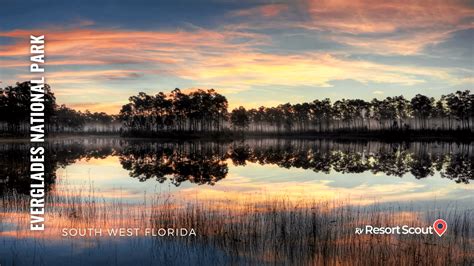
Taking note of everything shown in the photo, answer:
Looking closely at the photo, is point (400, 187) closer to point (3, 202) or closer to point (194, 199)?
point (194, 199)

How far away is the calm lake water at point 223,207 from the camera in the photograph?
12.3 meters

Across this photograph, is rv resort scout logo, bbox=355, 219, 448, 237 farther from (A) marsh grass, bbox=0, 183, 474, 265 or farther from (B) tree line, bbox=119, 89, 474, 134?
(B) tree line, bbox=119, 89, 474, 134

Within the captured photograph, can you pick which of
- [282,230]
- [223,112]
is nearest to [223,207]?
[282,230]

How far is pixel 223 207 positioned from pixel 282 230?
541 centimetres

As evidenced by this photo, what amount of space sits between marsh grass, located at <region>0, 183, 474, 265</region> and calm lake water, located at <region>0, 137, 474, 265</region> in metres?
0.05

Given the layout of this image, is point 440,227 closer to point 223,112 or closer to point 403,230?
point 403,230

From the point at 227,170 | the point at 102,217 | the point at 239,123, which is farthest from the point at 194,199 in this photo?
the point at 239,123

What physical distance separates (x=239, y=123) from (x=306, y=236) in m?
170

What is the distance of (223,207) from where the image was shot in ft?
62.1

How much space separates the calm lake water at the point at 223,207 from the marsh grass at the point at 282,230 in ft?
0.15

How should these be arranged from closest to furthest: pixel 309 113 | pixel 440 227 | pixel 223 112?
pixel 440 227 < pixel 223 112 < pixel 309 113

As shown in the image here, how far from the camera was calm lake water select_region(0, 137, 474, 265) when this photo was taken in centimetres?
1231

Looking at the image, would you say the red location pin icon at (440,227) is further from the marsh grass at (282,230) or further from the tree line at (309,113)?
the tree line at (309,113)

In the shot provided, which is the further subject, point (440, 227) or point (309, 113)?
point (309, 113)
